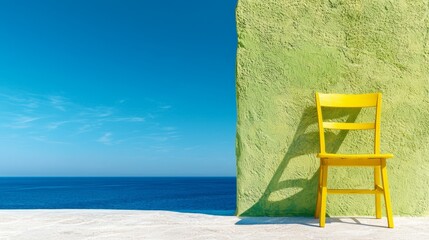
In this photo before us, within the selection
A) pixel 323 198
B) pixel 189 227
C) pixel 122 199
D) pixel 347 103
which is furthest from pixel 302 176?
pixel 122 199

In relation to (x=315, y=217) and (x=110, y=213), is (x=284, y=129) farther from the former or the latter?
(x=110, y=213)

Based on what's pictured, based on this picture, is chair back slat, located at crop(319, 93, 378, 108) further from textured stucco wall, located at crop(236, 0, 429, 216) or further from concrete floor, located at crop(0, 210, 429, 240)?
concrete floor, located at crop(0, 210, 429, 240)

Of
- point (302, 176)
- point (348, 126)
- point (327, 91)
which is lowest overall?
point (302, 176)

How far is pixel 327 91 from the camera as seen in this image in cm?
271

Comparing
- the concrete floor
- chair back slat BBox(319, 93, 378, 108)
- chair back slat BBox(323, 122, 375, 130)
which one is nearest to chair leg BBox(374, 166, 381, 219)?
the concrete floor

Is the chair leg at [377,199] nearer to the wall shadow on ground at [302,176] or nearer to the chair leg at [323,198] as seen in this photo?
the wall shadow on ground at [302,176]

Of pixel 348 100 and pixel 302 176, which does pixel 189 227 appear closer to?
pixel 302 176

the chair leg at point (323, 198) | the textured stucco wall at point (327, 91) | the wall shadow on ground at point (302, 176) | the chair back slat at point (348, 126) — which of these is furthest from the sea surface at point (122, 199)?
the chair back slat at point (348, 126)

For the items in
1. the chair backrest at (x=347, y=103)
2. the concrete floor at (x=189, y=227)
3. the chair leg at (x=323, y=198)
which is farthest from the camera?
the chair backrest at (x=347, y=103)

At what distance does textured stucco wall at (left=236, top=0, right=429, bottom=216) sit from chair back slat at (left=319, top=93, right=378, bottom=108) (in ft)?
0.56

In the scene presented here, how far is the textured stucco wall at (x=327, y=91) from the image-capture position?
2.68m

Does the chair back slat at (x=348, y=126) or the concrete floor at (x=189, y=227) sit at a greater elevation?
the chair back slat at (x=348, y=126)

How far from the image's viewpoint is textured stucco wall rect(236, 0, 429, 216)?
2676 millimetres

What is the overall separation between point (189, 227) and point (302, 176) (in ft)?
3.12
